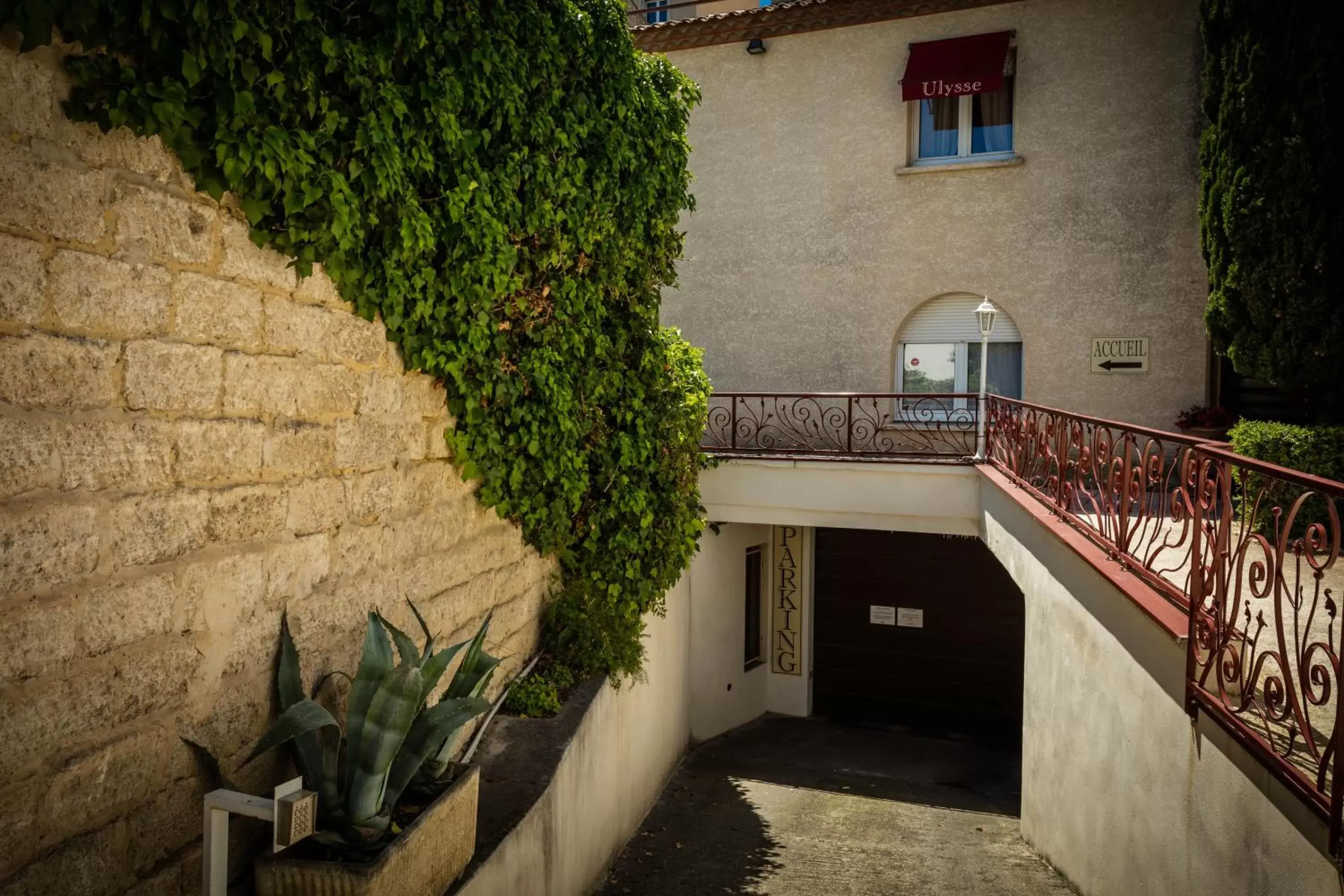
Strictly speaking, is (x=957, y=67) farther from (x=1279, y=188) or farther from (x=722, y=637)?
(x=722, y=637)

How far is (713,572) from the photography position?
1084cm

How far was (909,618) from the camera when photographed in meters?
13.1

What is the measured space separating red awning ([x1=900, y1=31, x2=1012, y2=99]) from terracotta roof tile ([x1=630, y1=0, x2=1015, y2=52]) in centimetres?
45

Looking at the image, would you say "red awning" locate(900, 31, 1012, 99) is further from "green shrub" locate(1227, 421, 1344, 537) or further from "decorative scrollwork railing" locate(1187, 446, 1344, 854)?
"decorative scrollwork railing" locate(1187, 446, 1344, 854)

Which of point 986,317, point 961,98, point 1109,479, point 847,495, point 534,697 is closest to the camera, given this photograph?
point 1109,479

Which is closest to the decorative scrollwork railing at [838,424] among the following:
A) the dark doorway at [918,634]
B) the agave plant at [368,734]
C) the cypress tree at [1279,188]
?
the dark doorway at [918,634]

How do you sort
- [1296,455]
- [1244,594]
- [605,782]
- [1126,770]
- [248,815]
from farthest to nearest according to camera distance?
[1296,455] → [605,782] → [1244,594] → [1126,770] → [248,815]

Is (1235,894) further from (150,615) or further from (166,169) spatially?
(166,169)

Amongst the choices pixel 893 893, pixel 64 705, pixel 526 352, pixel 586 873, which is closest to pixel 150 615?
pixel 64 705

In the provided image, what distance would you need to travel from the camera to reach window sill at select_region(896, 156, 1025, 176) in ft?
35.9

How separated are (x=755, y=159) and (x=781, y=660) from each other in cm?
716

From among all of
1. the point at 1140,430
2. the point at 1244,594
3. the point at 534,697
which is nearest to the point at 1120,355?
the point at 1244,594

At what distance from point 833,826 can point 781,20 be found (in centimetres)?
971

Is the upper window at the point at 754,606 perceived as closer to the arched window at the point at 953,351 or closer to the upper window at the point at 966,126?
the arched window at the point at 953,351
